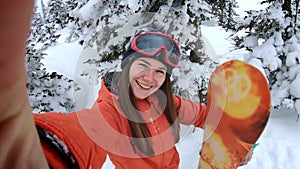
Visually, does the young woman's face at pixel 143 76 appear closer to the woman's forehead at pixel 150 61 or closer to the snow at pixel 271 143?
the woman's forehead at pixel 150 61

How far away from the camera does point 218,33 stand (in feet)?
16.9

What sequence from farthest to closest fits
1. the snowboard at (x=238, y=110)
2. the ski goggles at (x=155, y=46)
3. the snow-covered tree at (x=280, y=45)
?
the snow-covered tree at (x=280, y=45)
the snowboard at (x=238, y=110)
the ski goggles at (x=155, y=46)

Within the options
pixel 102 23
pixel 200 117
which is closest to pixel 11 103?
pixel 200 117

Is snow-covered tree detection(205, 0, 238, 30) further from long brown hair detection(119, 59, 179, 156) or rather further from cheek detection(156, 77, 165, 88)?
long brown hair detection(119, 59, 179, 156)

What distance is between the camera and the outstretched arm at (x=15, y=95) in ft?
1.20

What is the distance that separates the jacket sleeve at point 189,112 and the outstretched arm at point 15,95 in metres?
1.83

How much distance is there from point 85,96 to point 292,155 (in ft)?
8.67

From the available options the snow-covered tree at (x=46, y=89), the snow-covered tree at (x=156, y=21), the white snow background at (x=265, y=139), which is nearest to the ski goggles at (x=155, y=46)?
the white snow background at (x=265, y=139)

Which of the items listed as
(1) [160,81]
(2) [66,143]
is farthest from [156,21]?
(2) [66,143]

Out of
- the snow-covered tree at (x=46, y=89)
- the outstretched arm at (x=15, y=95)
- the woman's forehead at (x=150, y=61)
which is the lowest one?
the snow-covered tree at (x=46, y=89)

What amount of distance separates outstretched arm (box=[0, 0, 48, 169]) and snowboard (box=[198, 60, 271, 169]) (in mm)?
2108

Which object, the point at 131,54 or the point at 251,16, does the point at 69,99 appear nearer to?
the point at 131,54

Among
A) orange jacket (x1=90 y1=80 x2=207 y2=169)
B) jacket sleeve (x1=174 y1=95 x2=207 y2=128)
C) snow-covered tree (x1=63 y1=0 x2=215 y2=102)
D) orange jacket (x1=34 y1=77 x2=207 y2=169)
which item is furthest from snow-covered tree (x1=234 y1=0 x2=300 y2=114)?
orange jacket (x1=90 y1=80 x2=207 y2=169)

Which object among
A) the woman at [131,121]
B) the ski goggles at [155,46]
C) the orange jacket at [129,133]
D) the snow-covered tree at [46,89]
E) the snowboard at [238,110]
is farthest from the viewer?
the snow-covered tree at [46,89]
